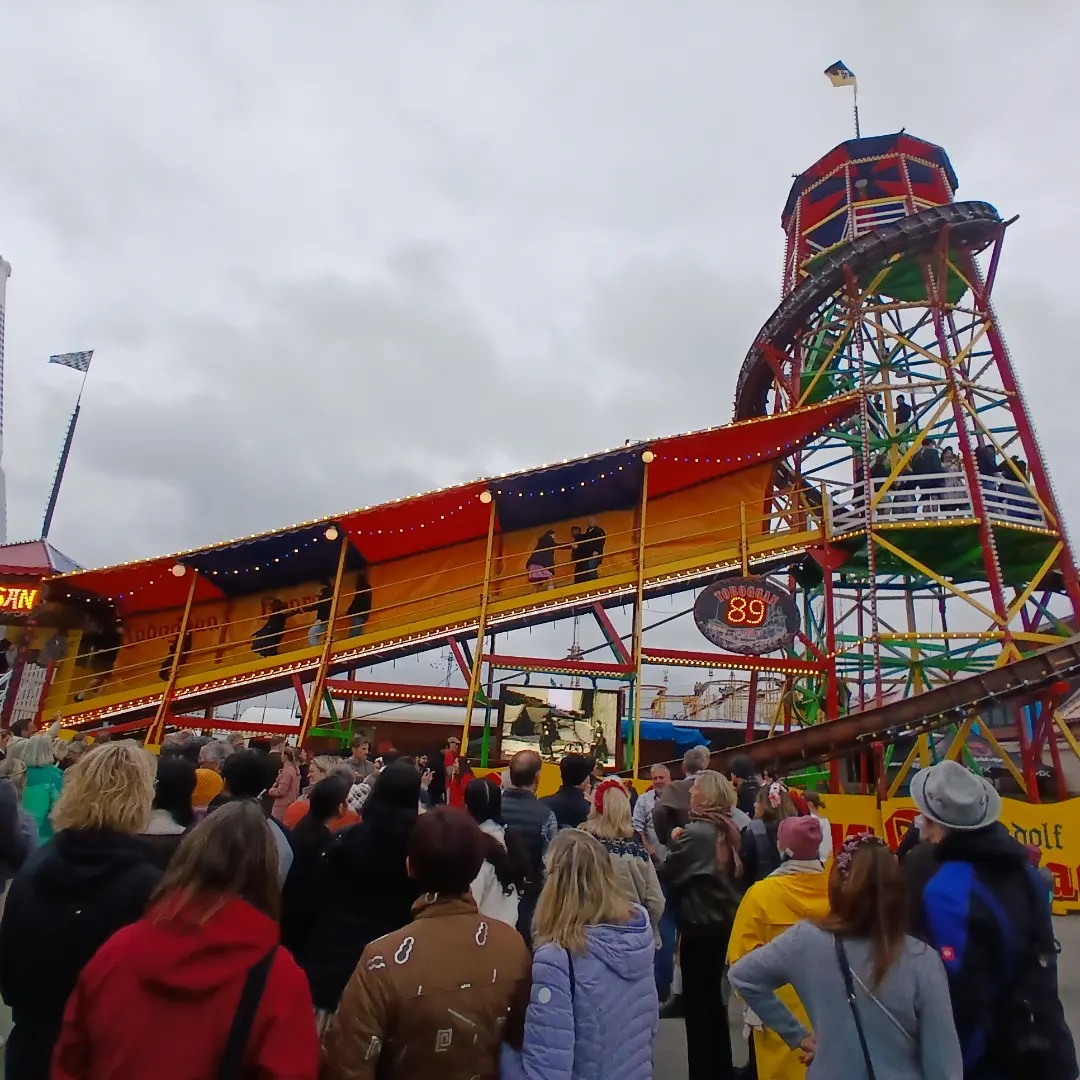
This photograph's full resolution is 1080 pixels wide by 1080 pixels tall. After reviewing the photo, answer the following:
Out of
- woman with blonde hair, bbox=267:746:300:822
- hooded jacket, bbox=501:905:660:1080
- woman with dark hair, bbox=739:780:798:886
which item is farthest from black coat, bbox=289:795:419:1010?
woman with dark hair, bbox=739:780:798:886

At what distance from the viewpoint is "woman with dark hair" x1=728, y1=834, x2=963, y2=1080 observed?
2398 millimetres

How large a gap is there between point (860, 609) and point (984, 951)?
1857 cm

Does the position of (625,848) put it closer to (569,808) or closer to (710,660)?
(569,808)

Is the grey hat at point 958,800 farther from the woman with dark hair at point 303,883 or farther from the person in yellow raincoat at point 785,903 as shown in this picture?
the woman with dark hair at point 303,883

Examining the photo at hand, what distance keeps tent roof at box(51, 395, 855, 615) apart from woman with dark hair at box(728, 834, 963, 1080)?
13.5 metres

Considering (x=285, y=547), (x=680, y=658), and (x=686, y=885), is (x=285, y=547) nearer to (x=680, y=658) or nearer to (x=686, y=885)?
(x=680, y=658)

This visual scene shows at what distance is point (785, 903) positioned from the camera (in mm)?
3246

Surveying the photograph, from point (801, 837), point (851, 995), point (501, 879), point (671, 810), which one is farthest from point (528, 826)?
point (851, 995)

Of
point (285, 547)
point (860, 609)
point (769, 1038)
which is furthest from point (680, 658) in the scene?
point (769, 1038)

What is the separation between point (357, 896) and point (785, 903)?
1839 millimetres

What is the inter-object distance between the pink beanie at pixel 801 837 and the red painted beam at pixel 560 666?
11259 mm

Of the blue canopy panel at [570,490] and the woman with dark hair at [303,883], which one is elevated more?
the blue canopy panel at [570,490]

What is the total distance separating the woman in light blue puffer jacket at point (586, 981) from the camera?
2484 millimetres

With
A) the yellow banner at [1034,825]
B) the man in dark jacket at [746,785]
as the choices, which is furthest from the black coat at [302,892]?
the yellow banner at [1034,825]
